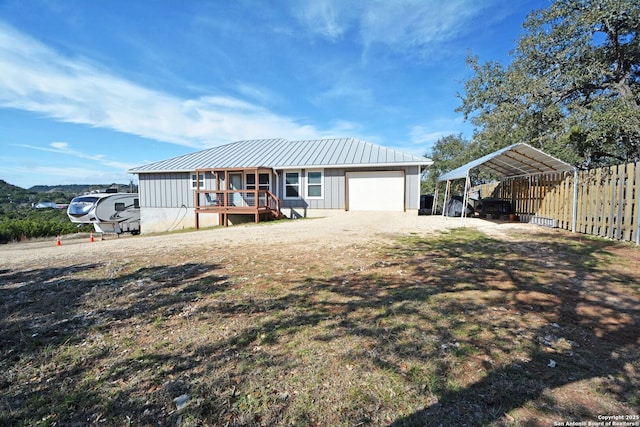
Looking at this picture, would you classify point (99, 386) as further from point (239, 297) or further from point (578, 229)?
point (578, 229)

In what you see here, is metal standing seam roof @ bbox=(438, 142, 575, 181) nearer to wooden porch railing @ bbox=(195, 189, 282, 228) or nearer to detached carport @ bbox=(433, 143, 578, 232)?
detached carport @ bbox=(433, 143, 578, 232)

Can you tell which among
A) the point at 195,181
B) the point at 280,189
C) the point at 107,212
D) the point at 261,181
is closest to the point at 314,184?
the point at 280,189

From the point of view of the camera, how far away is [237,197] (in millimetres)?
16062

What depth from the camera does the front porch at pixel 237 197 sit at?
14.5m

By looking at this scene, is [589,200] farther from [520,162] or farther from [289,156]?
[289,156]

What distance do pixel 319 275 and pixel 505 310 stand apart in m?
2.22

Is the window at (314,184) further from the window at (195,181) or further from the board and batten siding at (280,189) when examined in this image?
A: the window at (195,181)

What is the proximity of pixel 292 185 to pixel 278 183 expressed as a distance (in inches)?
30.2

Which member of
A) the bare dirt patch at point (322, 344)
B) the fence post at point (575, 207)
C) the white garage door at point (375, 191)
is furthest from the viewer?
the white garage door at point (375, 191)

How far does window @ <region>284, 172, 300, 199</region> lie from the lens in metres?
15.6

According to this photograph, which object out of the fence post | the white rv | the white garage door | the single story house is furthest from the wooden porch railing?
the fence post

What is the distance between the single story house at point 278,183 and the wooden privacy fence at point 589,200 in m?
4.46

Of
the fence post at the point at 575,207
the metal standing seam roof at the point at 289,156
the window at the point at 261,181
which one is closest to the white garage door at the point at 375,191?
the metal standing seam roof at the point at 289,156

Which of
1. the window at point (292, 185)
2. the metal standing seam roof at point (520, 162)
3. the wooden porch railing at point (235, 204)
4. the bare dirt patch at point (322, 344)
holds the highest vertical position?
the metal standing seam roof at point (520, 162)
